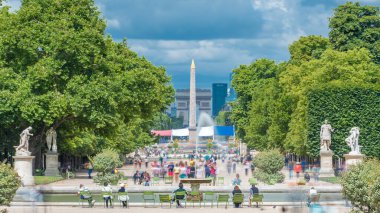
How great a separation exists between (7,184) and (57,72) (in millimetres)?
27044

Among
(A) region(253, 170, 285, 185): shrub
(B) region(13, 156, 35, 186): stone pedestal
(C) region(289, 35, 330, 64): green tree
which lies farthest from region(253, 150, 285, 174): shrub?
(C) region(289, 35, 330, 64): green tree

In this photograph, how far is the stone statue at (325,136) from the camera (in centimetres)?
7312

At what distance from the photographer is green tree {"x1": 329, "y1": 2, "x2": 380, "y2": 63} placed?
88312 mm

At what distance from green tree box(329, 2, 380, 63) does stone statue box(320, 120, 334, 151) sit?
16321 mm

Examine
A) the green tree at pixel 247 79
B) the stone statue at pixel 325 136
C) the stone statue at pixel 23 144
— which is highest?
the green tree at pixel 247 79

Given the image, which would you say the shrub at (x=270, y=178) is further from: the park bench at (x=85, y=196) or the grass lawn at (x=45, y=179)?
the park bench at (x=85, y=196)

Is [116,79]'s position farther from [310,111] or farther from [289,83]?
[289,83]

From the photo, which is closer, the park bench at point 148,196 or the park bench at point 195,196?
the park bench at point 148,196

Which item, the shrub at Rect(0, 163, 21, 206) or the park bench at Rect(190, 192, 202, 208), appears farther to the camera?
the park bench at Rect(190, 192, 202, 208)

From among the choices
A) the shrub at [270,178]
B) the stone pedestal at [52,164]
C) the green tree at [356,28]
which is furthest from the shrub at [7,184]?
the green tree at [356,28]

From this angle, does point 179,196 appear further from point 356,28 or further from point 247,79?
point 247,79

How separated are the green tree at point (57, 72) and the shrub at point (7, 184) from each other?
25.3 m

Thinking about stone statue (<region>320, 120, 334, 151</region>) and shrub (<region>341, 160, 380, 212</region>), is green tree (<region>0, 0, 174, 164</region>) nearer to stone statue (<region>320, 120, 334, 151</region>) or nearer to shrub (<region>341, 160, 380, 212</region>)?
stone statue (<region>320, 120, 334, 151</region>)

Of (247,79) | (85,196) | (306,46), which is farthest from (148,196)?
(247,79)
